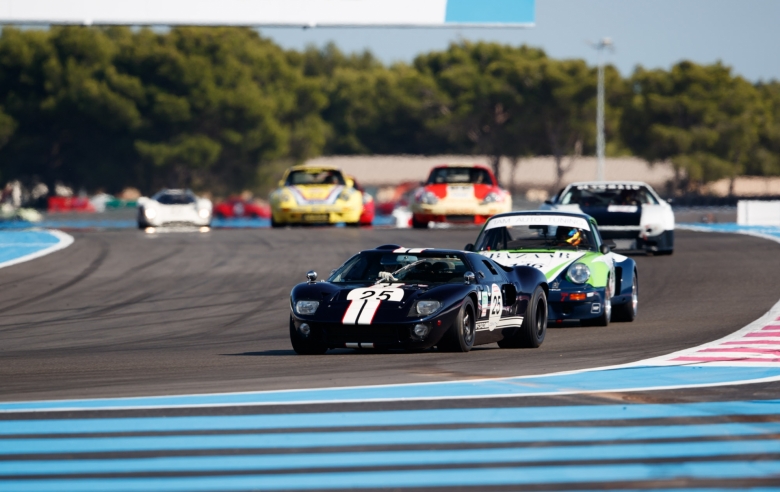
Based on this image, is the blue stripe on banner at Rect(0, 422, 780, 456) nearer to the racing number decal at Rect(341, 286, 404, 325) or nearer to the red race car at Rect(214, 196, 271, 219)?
the racing number decal at Rect(341, 286, 404, 325)

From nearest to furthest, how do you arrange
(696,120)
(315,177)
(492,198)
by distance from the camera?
1. (492,198)
2. (315,177)
3. (696,120)

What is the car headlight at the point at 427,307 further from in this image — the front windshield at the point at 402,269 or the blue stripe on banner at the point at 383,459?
the blue stripe on banner at the point at 383,459

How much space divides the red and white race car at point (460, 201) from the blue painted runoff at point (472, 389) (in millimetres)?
18714

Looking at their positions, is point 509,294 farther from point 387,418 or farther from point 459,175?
point 459,175

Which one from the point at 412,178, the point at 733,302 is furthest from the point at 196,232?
the point at 412,178

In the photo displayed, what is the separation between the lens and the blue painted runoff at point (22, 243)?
2297cm

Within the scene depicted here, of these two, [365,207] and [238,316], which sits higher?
[365,207]

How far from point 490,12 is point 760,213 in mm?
10648

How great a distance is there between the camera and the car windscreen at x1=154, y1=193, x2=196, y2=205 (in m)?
31.7

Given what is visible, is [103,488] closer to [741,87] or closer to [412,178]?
[412,178]

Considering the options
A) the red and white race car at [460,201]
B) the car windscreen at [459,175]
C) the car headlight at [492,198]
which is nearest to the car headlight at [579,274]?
the red and white race car at [460,201]

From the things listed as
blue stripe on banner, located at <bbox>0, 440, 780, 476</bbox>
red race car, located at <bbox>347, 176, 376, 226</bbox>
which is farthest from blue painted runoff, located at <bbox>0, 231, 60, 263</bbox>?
blue stripe on banner, located at <bbox>0, 440, 780, 476</bbox>

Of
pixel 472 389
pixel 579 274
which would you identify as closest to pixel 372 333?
pixel 472 389

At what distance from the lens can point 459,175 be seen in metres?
29.2
